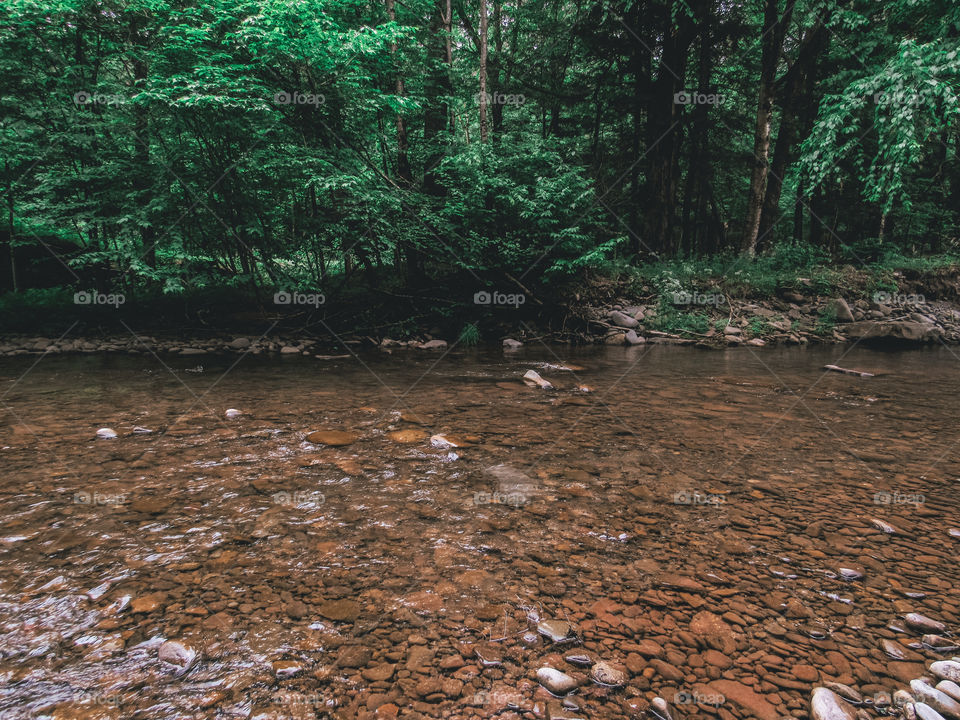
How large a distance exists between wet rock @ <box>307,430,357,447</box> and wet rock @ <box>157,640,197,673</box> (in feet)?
7.09

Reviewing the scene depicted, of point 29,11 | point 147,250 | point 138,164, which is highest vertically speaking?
point 29,11

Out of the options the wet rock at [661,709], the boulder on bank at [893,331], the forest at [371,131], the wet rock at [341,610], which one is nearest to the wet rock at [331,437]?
the wet rock at [341,610]

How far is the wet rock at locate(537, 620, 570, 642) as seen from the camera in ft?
5.46

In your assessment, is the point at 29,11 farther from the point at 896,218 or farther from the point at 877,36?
the point at 896,218

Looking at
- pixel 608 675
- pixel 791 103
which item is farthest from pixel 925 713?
pixel 791 103

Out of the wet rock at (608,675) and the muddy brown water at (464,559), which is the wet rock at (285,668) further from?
the wet rock at (608,675)

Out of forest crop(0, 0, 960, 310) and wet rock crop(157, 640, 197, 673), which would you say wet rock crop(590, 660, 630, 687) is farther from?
forest crop(0, 0, 960, 310)

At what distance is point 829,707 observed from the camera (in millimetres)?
1325

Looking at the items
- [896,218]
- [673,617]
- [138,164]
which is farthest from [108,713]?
[896,218]

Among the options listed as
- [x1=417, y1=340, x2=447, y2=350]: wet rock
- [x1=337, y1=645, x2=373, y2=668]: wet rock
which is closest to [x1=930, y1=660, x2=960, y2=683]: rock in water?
[x1=337, y1=645, x2=373, y2=668]: wet rock

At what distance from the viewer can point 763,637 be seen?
1.66m

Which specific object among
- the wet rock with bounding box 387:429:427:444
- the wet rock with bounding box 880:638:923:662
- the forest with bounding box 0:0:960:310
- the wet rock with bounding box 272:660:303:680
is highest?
the forest with bounding box 0:0:960:310

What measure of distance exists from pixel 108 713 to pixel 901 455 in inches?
196

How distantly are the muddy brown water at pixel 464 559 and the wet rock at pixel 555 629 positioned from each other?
0.03 m
